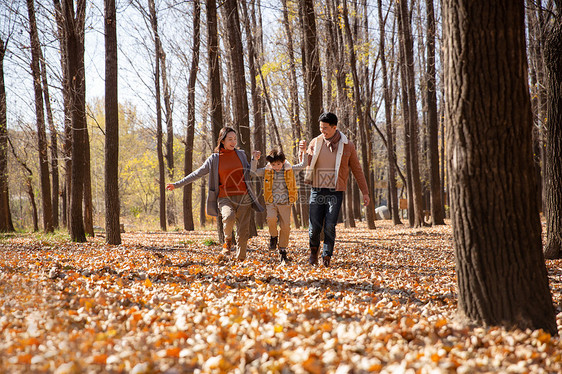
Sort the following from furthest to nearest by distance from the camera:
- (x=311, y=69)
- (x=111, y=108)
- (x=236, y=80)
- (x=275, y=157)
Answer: (x=311, y=69) → (x=236, y=80) → (x=111, y=108) → (x=275, y=157)

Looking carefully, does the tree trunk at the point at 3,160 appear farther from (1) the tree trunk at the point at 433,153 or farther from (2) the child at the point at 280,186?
(1) the tree trunk at the point at 433,153

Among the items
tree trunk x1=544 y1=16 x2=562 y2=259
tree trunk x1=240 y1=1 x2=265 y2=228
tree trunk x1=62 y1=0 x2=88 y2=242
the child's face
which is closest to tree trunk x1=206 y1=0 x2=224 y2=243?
the child's face

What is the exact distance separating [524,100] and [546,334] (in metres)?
1.70

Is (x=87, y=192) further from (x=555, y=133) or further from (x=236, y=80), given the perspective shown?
(x=555, y=133)

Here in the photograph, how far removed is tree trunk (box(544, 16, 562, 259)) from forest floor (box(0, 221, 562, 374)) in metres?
0.89

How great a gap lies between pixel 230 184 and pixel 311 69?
531 centimetres

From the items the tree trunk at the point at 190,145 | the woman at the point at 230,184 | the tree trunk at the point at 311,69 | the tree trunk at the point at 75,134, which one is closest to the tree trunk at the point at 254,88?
the tree trunk at the point at 190,145

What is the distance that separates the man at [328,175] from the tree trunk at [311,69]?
11.5ft

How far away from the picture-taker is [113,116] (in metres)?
8.91

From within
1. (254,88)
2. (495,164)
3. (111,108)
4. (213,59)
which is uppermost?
(254,88)

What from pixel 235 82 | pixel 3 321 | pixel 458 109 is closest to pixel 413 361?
pixel 458 109

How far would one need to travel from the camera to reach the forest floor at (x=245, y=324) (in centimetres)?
234

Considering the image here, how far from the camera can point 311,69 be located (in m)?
10.5

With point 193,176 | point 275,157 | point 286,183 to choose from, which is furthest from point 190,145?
point 193,176
